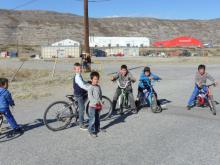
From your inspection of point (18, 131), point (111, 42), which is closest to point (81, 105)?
point (18, 131)

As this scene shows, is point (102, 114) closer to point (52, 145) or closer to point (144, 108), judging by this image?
point (144, 108)

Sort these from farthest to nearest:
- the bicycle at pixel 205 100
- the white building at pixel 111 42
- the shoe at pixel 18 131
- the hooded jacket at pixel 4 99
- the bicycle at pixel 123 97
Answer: the white building at pixel 111 42 → the bicycle at pixel 123 97 → the bicycle at pixel 205 100 → the shoe at pixel 18 131 → the hooded jacket at pixel 4 99

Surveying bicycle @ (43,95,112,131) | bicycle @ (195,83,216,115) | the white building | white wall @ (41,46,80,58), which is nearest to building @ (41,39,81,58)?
white wall @ (41,46,80,58)

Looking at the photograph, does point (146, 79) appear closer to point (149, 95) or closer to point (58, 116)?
point (149, 95)

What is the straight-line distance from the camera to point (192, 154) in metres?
6.50

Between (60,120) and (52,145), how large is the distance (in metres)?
1.36

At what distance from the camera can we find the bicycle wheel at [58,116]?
8344mm

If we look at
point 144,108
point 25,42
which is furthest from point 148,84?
point 25,42

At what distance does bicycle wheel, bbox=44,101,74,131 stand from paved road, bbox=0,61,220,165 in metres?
0.19

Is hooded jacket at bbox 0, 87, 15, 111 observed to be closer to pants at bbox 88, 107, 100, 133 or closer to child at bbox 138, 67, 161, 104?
pants at bbox 88, 107, 100, 133

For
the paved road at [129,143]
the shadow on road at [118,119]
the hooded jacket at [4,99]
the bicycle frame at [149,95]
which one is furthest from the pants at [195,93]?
the hooded jacket at [4,99]

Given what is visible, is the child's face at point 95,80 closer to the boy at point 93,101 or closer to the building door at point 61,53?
the boy at point 93,101

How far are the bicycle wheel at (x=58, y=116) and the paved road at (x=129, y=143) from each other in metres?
0.19

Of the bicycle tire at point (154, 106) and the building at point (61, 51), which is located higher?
the building at point (61, 51)
